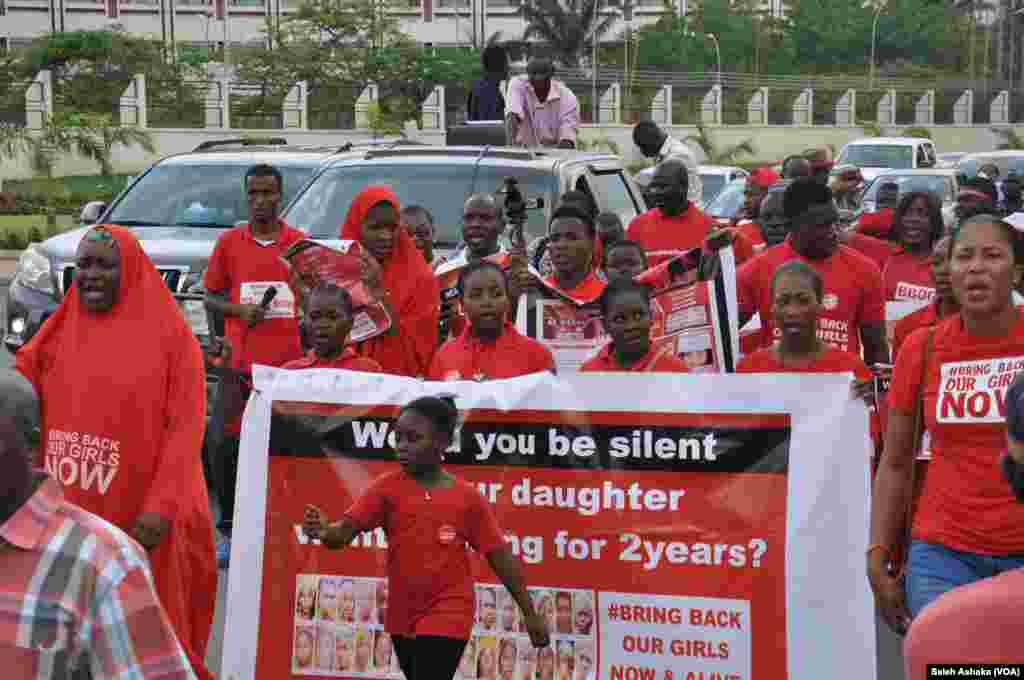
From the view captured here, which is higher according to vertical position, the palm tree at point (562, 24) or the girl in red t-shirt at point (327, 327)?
the palm tree at point (562, 24)

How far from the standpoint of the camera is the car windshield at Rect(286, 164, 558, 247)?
10766 millimetres

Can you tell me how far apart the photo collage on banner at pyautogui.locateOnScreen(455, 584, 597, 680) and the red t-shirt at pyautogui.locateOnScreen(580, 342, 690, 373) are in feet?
2.86

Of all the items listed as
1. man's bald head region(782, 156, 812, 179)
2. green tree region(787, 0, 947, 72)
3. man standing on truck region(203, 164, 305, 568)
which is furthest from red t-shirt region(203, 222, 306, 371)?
green tree region(787, 0, 947, 72)

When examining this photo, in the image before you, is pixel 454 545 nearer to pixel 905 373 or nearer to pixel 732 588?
pixel 732 588

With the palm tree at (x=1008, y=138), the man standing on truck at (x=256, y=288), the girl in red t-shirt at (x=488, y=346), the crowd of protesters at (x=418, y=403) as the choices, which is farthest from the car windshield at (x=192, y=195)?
the palm tree at (x=1008, y=138)

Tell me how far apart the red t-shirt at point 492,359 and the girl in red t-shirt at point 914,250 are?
250cm

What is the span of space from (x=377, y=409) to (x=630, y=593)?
3.54 feet

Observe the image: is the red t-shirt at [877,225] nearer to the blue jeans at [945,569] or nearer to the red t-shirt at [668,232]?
the red t-shirt at [668,232]

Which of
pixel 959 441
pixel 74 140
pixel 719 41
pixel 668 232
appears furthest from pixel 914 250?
pixel 719 41

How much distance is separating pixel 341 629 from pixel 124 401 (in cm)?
107

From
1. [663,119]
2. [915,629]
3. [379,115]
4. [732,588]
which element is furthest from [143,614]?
[663,119]

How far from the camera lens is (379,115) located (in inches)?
2115

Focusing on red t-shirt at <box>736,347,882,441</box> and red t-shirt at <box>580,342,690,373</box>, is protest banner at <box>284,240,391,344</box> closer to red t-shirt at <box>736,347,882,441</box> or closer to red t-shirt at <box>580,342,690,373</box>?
red t-shirt at <box>580,342,690,373</box>

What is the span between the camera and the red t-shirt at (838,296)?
754 centimetres
